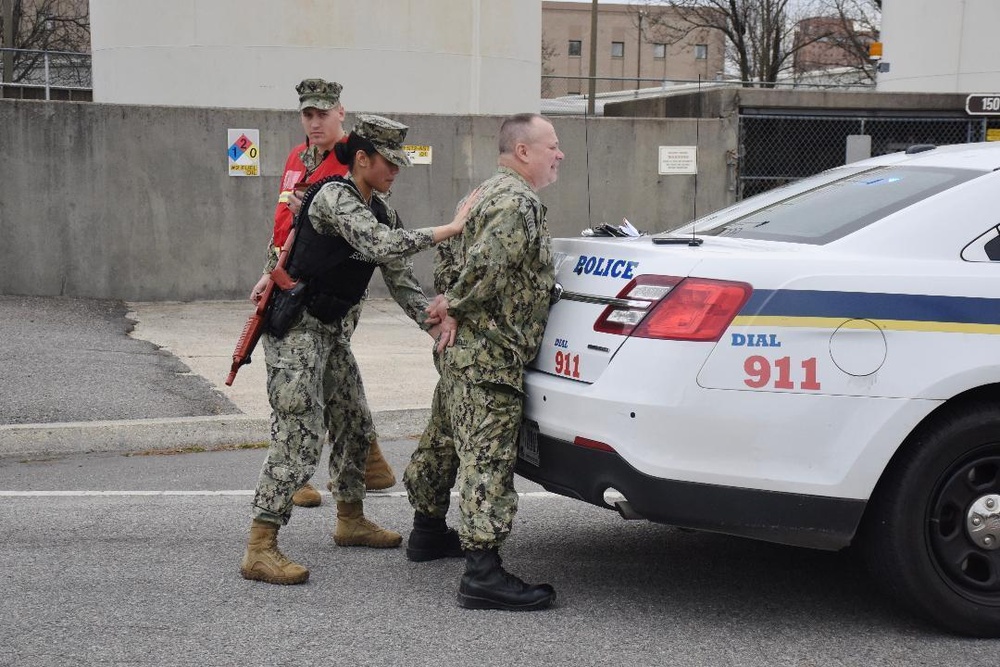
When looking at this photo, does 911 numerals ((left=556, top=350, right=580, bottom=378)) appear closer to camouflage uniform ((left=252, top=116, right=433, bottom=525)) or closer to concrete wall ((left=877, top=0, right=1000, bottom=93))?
camouflage uniform ((left=252, top=116, right=433, bottom=525))

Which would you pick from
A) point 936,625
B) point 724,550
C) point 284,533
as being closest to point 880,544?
point 936,625

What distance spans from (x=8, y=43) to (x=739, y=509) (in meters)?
35.5

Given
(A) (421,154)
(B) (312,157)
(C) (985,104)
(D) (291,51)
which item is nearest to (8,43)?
(D) (291,51)

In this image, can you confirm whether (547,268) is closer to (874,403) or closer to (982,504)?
(874,403)

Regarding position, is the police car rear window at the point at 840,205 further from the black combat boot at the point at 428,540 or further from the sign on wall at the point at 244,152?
the sign on wall at the point at 244,152

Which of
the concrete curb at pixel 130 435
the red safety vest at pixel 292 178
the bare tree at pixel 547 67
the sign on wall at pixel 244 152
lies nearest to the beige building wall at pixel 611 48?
the bare tree at pixel 547 67

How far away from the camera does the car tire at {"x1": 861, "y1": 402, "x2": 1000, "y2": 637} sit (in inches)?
163

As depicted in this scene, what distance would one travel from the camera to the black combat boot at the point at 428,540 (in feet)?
17.1

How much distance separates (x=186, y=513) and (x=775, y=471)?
313cm

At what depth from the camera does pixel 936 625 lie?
4.26 m

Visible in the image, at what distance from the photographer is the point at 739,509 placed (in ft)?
13.6

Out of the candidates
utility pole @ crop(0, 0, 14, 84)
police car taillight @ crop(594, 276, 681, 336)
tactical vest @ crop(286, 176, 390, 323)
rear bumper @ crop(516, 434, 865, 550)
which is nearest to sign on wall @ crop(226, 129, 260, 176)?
utility pole @ crop(0, 0, 14, 84)

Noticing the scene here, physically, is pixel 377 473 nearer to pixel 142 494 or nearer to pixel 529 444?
pixel 142 494

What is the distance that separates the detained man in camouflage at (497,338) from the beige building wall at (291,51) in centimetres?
1421
